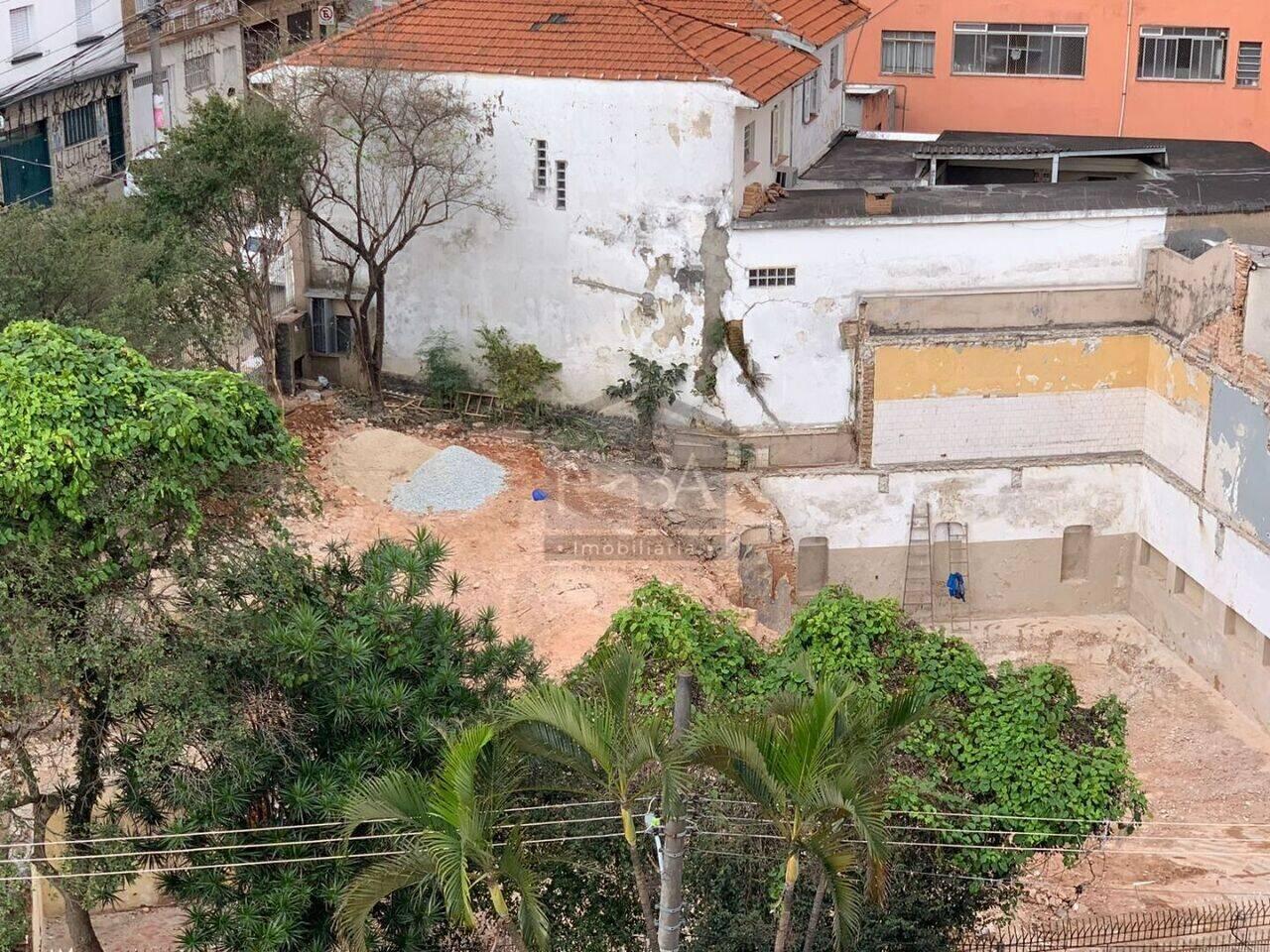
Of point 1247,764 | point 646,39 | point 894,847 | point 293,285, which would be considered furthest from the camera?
point 293,285

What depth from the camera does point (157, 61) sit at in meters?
42.9

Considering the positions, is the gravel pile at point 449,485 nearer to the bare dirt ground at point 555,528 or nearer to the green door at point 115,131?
the bare dirt ground at point 555,528

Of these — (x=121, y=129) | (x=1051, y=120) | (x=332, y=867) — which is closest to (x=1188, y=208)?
(x=1051, y=120)

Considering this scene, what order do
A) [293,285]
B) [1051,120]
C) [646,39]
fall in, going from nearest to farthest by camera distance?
[646,39]
[293,285]
[1051,120]

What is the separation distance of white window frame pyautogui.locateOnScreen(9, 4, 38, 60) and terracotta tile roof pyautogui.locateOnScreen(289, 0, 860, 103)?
12455mm

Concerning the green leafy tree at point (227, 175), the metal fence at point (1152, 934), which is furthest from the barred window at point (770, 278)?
the metal fence at point (1152, 934)

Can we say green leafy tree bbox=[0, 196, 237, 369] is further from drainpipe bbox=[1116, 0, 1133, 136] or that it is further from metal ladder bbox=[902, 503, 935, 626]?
drainpipe bbox=[1116, 0, 1133, 136]

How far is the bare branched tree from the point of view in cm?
3072

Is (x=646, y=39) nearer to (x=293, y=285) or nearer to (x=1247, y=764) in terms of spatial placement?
(x=293, y=285)

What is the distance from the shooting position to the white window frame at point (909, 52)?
43.6 meters

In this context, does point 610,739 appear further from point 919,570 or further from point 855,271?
point 919,570

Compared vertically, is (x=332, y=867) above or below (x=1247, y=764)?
above

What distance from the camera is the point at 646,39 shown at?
1240 inches

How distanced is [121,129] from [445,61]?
16.3m
